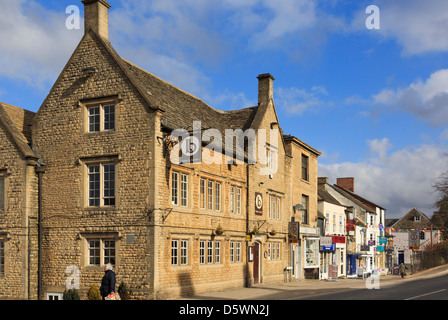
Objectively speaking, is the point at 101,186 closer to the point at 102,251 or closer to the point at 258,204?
the point at 102,251

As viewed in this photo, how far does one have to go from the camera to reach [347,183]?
66.7 m

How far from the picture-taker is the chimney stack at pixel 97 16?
2409 cm

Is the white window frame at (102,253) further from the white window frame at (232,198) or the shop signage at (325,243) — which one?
the shop signage at (325,243)

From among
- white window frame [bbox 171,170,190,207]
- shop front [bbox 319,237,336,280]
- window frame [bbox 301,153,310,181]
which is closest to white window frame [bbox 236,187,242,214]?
white window frame [bbox 171,170,190,207]

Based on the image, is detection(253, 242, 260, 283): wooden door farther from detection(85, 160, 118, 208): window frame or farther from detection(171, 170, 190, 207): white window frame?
detection(85, 160, 118, 208): window frame

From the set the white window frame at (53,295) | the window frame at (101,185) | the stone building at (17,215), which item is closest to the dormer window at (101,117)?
the window frame at (101,185)

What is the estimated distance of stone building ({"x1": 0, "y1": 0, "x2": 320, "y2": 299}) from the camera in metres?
22.2

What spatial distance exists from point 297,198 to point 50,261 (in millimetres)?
19283

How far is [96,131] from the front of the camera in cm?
2359

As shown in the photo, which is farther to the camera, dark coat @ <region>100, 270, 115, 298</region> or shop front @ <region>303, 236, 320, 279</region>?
shop front @ <region>303, 236, 320, 279</region>

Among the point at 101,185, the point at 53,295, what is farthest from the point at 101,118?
the point at 53,295

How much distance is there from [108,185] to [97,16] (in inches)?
306

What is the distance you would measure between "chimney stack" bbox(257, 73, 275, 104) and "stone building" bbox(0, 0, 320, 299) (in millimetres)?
8855

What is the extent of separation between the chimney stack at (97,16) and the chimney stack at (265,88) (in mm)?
13368
